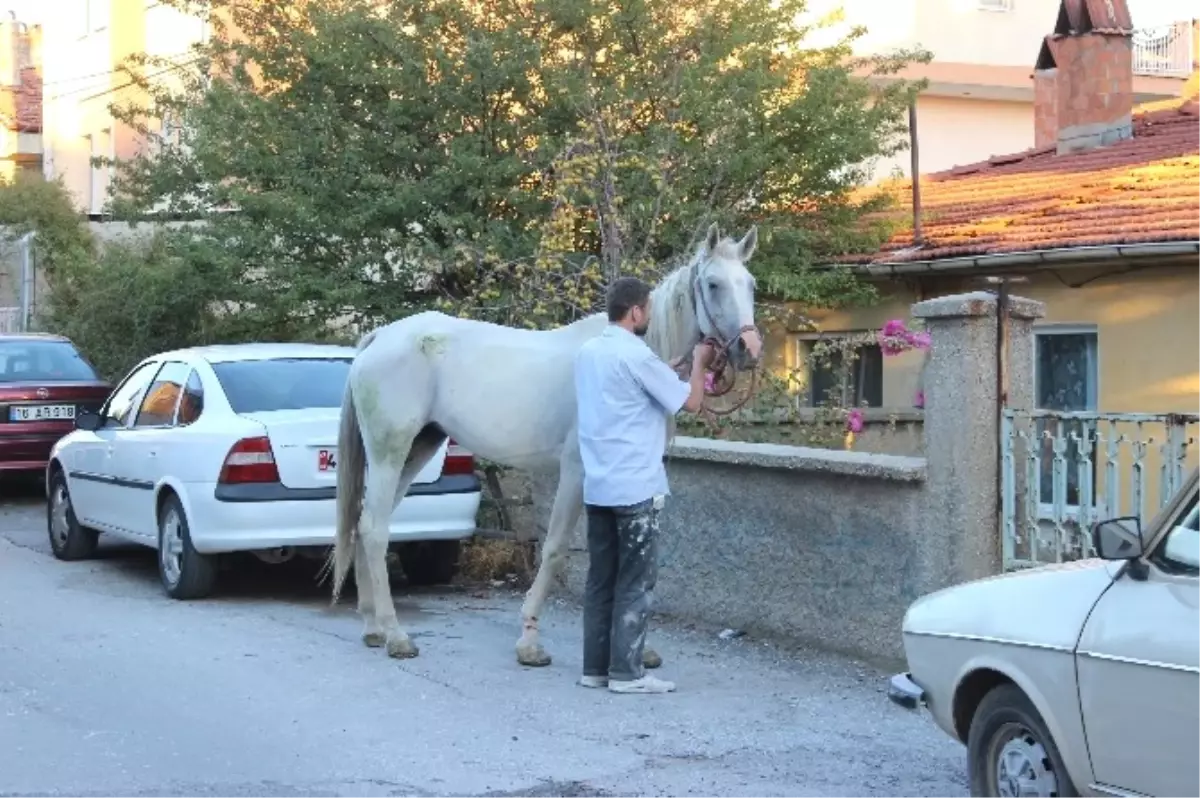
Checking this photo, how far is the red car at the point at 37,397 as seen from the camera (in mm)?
16000

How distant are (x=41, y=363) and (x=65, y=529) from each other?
13.8 feet

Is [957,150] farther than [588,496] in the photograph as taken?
Yes

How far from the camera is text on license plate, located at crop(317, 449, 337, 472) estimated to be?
1055 centimetres

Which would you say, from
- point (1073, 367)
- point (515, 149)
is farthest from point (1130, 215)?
Result: point (515, 149)

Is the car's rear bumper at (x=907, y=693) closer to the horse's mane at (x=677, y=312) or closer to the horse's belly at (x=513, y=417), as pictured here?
the horse's mane at (x=677, y=312)

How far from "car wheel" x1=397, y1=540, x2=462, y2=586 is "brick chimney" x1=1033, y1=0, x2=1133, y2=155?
10284 mm

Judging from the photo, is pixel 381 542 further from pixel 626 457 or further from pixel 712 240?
pixel 712 240

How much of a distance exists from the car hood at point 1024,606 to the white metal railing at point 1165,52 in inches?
1049

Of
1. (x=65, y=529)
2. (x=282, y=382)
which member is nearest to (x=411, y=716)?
(x=282, y=382)

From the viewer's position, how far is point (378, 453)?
9.54m

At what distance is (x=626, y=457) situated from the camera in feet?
26.4

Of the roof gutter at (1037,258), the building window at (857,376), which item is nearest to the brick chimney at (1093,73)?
the building window at (857,376)

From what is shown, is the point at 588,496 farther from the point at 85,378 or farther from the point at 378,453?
the point at 85,378

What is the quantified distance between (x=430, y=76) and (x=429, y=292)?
209 cm
